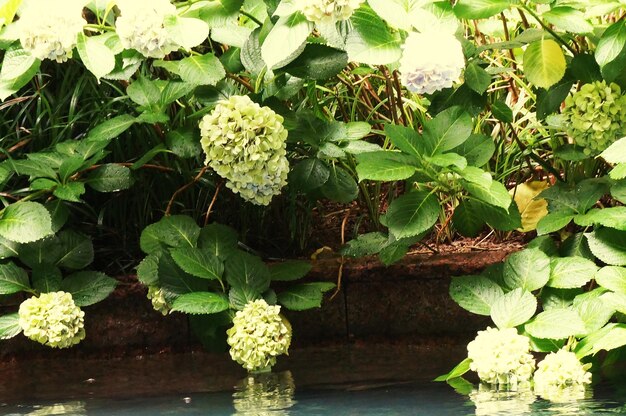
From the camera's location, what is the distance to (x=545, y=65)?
2.57 m

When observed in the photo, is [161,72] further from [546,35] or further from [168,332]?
[546,35]

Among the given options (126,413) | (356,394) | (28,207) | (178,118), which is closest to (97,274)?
(28,207)

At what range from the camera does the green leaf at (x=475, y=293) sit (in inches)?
98.2

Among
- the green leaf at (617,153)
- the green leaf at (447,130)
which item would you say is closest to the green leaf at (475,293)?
the green leaf at (447,130)

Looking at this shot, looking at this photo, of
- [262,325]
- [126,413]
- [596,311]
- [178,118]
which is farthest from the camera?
[178,118]

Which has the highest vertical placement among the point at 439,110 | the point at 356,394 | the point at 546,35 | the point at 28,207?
the point at 546,35

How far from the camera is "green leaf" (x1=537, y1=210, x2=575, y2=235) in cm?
257

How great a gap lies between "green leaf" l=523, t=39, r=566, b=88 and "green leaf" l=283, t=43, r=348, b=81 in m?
0.51

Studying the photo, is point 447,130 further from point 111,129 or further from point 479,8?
point 111,129

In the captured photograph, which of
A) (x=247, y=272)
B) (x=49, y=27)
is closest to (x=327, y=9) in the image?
(x=49, y=27)

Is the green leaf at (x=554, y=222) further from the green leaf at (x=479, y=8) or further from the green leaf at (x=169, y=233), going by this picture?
the green leaf at (x=169, y=233)

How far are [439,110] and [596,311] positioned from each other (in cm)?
74

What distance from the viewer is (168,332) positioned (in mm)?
3047

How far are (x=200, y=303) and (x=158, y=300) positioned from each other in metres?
0.31
